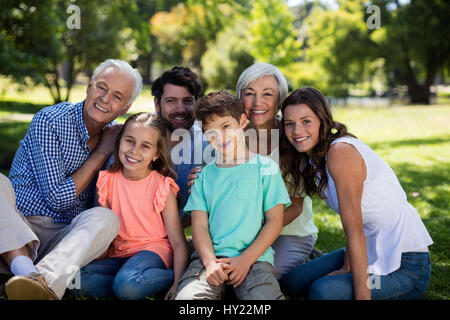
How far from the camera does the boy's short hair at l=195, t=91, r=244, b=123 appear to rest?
102 inches

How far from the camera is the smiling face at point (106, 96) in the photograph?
9.75 ft

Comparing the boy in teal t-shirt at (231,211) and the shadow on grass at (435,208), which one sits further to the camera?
the shadow on grass at (435,208)

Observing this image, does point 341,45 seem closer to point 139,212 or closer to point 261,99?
point 261,99

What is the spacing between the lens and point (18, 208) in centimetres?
282

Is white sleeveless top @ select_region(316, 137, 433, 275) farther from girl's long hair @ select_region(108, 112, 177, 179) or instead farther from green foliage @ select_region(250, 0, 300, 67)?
green foliage @ select_region(250, 0, 300, 67)

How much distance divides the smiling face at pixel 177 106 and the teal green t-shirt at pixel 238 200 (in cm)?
104

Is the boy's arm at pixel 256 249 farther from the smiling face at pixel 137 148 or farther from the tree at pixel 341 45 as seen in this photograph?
the tree at pixel 341 45

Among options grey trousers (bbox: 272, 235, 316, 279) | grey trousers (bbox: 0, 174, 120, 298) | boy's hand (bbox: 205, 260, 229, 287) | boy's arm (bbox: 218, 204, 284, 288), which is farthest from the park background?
grey trousers (bbox: 0, 174, 120, 298)

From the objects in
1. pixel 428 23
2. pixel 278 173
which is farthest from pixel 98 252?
pixel 428 23

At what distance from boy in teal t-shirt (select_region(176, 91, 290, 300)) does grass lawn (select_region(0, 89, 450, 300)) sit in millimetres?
1246

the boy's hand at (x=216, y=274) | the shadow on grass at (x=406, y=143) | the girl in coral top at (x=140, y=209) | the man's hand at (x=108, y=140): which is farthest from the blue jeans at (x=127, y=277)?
the shadow on grass at (x=406, y=143)

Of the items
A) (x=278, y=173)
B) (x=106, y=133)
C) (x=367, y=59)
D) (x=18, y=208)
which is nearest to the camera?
(x=278, y=173)
